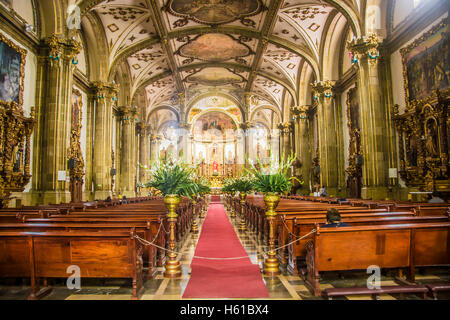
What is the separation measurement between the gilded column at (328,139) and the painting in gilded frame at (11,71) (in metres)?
14.7

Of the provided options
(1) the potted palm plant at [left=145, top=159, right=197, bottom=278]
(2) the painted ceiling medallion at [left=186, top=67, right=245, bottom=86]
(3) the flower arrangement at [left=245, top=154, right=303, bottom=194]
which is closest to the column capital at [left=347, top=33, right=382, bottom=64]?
(3) the flower arrangement at [left=245, top=154, right=303, bottom=194]

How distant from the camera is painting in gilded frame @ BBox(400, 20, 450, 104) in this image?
386 inches

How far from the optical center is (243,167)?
29.9ft

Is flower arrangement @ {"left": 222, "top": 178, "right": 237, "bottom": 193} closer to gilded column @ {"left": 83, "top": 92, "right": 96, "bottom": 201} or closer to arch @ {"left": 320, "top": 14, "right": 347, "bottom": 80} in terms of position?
gilded column @ {"left": 83, "top": 92, "right": 96, "bottom": 201}

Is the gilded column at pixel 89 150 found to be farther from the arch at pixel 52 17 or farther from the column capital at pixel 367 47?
the column capital at pixel 367 47

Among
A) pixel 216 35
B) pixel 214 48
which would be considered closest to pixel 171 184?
pixel 216 35

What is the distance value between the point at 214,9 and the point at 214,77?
12.2 metres

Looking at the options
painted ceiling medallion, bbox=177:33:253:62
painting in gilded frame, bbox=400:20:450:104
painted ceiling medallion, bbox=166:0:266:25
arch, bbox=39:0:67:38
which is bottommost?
painting in gilded frame, bbox=400:20:450:104

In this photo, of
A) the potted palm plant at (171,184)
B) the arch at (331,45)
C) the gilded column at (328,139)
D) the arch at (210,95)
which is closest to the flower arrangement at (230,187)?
the gilded column at (328,139)

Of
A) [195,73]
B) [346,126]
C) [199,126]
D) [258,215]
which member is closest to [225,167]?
[199,126]

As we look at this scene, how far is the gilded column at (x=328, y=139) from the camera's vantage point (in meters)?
17.5

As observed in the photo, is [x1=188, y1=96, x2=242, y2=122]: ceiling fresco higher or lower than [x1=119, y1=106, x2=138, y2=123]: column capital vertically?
higher

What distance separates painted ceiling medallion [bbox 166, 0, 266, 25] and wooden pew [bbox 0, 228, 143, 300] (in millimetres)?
14890
